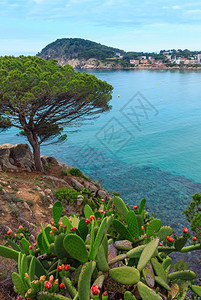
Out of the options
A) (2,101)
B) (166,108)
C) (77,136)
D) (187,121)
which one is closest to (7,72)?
(2,101)

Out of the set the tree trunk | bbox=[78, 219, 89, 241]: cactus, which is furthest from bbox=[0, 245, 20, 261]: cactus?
the tree trunk

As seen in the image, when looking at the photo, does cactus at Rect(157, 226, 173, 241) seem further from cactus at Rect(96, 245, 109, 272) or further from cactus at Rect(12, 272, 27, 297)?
cactus at Rect(12, 272, 27, 297)

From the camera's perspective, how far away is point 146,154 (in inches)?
1097

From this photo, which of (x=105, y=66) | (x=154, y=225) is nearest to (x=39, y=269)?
(x=154, y=225)

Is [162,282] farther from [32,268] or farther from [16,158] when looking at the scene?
[16,158]

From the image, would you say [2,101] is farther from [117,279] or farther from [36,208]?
[117,279]

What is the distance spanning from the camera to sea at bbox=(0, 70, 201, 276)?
58.5ft

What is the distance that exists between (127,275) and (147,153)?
2591 centimetres

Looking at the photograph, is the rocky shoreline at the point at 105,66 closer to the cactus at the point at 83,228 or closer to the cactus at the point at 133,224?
the cactus at the point at 133,224

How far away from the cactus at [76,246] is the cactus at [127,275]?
0.42 meters

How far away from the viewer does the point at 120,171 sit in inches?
890

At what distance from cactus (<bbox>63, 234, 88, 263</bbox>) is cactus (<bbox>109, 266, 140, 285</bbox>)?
416 millimetres

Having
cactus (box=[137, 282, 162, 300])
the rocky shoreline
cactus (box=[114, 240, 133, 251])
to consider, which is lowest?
cactus (box=[137, 282, 162, 300])

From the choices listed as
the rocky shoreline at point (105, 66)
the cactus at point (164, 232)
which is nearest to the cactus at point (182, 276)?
the cactus at point (164, 232)
